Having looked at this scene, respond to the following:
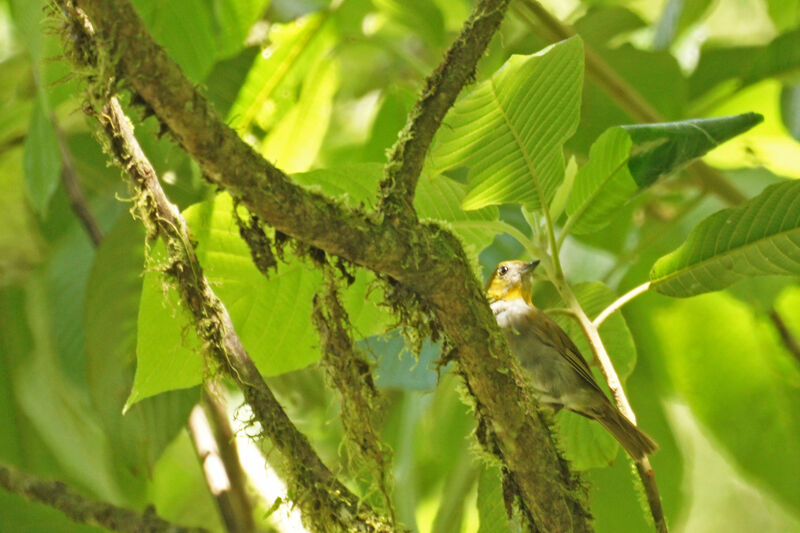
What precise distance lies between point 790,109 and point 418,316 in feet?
6.28

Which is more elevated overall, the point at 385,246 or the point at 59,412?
the point at 59,412

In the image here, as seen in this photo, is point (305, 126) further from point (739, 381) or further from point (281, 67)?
point (739, 381)

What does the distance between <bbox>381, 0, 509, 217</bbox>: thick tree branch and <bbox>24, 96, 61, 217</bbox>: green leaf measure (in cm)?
104

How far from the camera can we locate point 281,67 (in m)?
2.66

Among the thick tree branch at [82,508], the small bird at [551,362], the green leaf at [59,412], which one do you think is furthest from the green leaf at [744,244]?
the green leaf at [59,412]

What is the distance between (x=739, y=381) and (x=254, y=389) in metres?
1.85

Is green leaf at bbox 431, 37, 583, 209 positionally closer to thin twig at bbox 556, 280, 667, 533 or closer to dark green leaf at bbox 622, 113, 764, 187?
dark green leaf at bbox 622, 113, 764, 187

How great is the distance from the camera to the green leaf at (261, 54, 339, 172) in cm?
256

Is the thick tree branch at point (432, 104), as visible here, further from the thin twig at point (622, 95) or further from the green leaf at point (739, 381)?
the green leaf at point (739, 381)

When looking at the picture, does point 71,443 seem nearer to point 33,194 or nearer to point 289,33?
point 33,194

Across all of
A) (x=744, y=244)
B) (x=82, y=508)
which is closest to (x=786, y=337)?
(x=744, y=244)

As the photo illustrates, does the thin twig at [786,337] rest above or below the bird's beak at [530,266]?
below

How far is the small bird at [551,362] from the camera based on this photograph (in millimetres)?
2102

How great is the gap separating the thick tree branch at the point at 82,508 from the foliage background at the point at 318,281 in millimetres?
282
